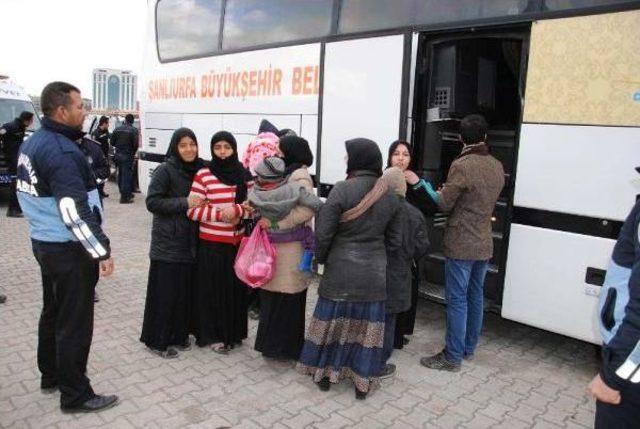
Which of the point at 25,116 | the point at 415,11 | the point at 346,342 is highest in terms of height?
the point at 415,11

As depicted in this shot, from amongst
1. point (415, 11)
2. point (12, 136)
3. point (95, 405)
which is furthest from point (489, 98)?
point (12, 136)

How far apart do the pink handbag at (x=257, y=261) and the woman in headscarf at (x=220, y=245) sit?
0.80 feet

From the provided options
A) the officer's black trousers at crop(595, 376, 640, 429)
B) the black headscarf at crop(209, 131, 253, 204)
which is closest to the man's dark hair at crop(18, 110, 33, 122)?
the black headscarf at crop(209, 131, 253, 204)

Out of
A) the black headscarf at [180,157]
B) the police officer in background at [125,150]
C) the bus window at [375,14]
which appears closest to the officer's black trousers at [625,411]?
the black headscarf at [180,157]

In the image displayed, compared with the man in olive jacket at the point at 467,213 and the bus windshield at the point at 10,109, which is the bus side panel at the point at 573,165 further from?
the bus windshield at the point at 10,109

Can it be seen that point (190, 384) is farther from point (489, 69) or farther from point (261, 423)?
point (489, 69)

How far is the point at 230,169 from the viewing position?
3.97 m

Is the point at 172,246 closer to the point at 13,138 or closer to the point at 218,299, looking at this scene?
the point at 218,299

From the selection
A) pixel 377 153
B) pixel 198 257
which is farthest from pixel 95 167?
pixel 377 153

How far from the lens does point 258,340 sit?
3.99 metres

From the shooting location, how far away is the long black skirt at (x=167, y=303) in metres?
3.98

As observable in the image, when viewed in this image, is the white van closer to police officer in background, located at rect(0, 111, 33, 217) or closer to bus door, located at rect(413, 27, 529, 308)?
police officer in background, located at rect(0, 111, 33, 217)

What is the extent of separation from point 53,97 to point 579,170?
3.33m

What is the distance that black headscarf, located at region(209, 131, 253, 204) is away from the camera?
12.8ft
